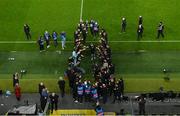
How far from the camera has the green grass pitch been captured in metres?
30.3

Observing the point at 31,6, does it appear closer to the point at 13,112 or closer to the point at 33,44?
the point at 33,44

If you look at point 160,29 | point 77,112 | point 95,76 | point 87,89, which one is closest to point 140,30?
point 160,29

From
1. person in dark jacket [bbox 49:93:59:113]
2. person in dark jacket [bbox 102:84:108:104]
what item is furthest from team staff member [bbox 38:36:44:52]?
person in dark jacket [bbox 102:84:108:104]

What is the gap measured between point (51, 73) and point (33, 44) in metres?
3.99

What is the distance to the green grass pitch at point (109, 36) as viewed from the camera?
30.3 m

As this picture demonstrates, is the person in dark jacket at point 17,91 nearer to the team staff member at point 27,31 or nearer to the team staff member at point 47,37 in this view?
the team staff member at point 47,37

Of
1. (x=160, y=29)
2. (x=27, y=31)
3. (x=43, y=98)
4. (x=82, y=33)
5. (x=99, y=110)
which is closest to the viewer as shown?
(x=99, y=110)

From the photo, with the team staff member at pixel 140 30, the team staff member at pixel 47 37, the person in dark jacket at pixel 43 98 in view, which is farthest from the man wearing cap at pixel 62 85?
the team staff member at pixel 140 30

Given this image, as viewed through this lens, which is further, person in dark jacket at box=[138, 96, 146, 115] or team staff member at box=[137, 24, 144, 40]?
team staff member at box=[137, 24, 144, 40]

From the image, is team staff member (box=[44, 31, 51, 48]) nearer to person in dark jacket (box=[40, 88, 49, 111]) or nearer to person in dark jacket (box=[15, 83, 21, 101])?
person in dark jacket (box=[15, 83, 21, 101])

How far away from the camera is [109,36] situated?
115 ft

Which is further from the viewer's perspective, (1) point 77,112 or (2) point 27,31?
(2) point 27,31

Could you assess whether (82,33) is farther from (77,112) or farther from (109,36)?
(77,112)

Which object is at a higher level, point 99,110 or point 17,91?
point 17,91
